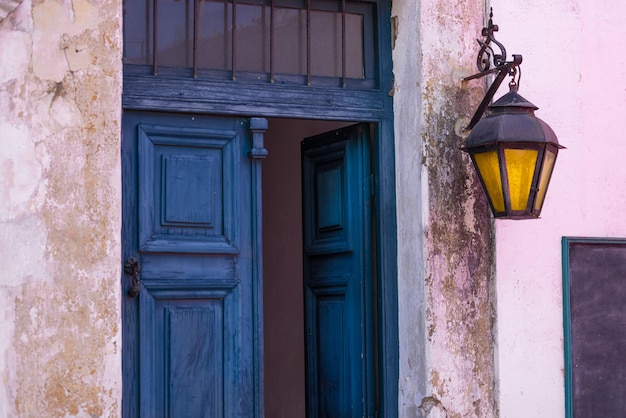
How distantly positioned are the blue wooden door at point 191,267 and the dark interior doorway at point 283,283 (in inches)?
106

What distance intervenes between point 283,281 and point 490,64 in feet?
9.86

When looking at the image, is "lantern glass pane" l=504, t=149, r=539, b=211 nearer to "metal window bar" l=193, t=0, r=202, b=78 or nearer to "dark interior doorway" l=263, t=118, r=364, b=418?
"metal window bar" l=193, t=0, r=202, b=78

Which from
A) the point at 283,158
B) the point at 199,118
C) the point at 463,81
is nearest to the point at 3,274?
the point at 199,118

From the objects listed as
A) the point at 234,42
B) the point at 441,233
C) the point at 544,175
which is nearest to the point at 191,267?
the point at 234,42

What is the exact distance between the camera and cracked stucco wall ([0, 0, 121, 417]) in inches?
167

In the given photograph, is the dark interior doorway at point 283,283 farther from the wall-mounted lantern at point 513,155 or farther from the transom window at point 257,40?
the wall-mounted lantern at point 513,155

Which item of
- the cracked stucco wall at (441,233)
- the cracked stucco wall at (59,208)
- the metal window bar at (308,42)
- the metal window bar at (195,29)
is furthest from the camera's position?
the metal window bar at (308,42)

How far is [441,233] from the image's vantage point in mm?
5086

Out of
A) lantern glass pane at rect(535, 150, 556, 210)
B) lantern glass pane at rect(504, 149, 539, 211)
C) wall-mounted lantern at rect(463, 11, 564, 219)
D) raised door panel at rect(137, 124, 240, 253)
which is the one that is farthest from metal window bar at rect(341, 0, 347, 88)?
lantern glass pane at rect(535, 150, 556, 210)

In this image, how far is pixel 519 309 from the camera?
526 cm

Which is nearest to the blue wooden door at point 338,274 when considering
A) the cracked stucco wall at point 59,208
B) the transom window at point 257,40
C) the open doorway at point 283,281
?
the transom window at point 257,40

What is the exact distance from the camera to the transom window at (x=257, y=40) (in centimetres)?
485

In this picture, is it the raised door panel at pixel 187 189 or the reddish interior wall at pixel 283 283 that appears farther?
the reddish interior wall at pixel 283 283

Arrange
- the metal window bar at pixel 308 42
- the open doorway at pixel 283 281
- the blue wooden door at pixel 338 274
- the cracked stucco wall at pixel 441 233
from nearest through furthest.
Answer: the cracked stucco wall at pixel 441 233, the metal window bar at pixel 308 42, the blue wooden door at pixel 338 274, the open doorway at pixel 283 281
